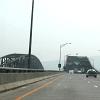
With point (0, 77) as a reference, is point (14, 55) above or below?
above

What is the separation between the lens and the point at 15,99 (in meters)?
18.1

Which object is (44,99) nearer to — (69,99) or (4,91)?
(69,99)

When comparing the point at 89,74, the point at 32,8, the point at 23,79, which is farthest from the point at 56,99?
the point at 89,74

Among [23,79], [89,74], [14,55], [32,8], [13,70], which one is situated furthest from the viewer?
[14,55]

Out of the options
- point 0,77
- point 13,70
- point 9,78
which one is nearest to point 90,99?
point 0,77

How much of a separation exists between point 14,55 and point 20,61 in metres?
25.8

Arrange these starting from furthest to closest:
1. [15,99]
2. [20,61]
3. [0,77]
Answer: [20,61], [0,77], [15,99]

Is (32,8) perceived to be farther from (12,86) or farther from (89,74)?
(89,74)

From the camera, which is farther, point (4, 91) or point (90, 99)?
point (4, 91)

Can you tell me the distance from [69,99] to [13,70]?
10625 mm

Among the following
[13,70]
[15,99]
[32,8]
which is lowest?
[15,99]

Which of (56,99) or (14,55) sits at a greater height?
(14,55)

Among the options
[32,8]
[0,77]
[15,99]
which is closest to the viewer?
[15,99]

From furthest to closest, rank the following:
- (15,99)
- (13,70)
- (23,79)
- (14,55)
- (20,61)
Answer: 1. (14,55)
2. (20,61)
3. (23,79)
4. (13,70)
5. (15,99)
